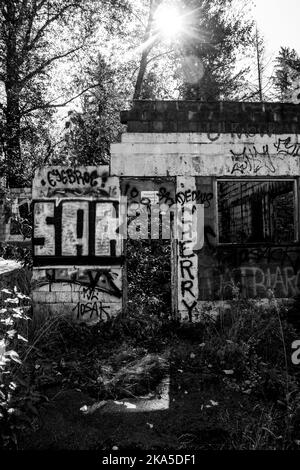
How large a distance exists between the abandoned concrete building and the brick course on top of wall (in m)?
0.02

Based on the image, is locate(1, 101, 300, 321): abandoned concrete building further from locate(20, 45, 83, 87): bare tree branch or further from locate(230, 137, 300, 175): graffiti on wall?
locate(20, 45, 83, 87): bare tree branch

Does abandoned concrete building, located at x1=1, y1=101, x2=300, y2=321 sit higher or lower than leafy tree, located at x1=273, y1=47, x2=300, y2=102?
lower

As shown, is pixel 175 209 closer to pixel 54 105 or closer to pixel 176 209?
pixel 176 209

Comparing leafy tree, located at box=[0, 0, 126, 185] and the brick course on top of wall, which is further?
leafy tree, located at box=[0, 0, 126, 185]

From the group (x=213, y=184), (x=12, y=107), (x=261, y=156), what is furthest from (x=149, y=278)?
(x=12, y=107)

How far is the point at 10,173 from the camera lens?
1106 cm

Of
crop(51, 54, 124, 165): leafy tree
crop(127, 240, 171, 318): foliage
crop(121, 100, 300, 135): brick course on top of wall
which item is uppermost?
crop(51, 54, 124, 165): leafy tree

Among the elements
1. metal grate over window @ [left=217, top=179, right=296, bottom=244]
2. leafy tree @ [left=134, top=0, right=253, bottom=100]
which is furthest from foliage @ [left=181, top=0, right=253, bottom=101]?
metal grate over window @ [left=217, top=179, right=296, bottom=244]

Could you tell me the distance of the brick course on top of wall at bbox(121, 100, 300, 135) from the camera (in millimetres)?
6391

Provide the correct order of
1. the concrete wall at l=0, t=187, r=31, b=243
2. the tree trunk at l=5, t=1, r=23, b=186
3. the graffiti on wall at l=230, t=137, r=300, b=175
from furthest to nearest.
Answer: the tree trunk at l=5, t=1, r=23, b=186 → the concrete wall at l=0, t=187, r=31, b=243 → the graffiti on wall at l=230, t=137, r=300, b=175

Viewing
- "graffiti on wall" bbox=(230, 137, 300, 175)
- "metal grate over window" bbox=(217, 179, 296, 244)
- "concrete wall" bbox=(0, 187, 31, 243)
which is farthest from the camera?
"metal grate over window" bbox=(217, 179, 296, 244)

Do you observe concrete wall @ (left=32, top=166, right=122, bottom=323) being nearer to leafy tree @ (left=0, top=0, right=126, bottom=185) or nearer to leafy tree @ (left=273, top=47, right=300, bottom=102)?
leafy tree @ (left=0, top=0, right=126, bottom=185)

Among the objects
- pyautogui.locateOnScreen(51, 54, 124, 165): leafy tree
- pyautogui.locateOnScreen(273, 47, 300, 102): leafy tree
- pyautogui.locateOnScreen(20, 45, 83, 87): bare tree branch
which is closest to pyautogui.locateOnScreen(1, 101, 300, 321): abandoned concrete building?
pyautogui.locateOnScreen(51, 54, 124, 165): leafy tree

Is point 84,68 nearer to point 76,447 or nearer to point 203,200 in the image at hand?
point 203,200
